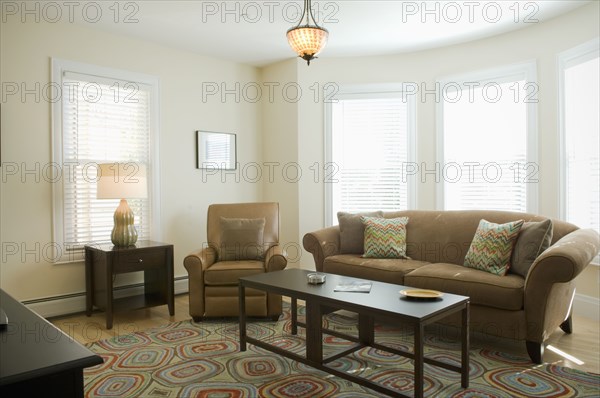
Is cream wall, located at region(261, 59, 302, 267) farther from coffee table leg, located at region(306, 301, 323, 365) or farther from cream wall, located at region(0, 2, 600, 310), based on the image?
coffee table leg, located at region(306, 301, 323, 365)

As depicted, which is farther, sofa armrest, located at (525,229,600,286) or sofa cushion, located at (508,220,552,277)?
sofa cushion, located at (508,220,552,277)

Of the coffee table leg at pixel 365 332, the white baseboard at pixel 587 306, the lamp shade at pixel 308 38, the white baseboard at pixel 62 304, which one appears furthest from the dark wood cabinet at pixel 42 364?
the white baseboard at pixel 587 306

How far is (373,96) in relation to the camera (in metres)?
5.26

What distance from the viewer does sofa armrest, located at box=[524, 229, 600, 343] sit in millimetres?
2775

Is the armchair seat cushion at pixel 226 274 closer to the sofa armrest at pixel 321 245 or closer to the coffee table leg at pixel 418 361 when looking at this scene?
the sofa armrest at pixel 321 245

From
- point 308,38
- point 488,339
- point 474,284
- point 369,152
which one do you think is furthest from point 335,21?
point 488,339

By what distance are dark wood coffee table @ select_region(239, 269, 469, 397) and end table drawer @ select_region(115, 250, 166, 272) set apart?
4.00ft

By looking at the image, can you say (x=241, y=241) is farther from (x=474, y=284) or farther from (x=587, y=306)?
(x=587, y=306)

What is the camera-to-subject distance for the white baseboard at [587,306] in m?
3.86

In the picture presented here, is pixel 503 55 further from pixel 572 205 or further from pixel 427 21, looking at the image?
pixel 572 205

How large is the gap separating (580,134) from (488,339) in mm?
1981

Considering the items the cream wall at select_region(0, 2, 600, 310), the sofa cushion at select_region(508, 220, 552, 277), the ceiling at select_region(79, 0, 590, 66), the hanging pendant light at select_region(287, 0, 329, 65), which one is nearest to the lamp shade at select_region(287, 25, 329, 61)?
the hanging pendant light at select_region(287, 0, 329, 65)

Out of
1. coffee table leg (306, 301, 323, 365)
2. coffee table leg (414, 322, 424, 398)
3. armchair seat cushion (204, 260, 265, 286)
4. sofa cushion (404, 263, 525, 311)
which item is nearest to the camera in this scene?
coffee table leg (414, 322, 424, 398)

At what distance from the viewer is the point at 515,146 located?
450cm
